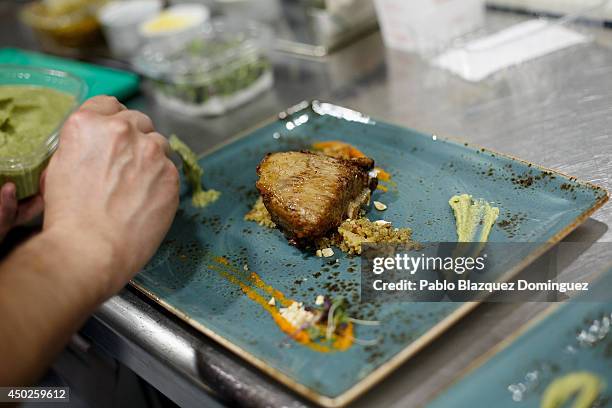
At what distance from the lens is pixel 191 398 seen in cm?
120

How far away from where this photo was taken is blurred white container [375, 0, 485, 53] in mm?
2090

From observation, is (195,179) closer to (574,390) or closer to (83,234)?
(83,234)

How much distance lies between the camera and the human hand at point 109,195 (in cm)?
112

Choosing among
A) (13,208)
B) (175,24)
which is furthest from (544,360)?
(175,24)

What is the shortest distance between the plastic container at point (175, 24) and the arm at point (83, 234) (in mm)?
1028

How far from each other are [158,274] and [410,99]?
0.98 m

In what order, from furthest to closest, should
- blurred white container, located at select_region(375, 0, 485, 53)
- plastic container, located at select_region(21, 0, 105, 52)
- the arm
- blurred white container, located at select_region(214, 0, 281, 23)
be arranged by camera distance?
plastic container, located at select_region(21, 0, 105, 52)
blurred white container, located at select_region(214, 0, 281, 23)
blurred white container, located at select_region(375, 0, 485, 53)
the arm

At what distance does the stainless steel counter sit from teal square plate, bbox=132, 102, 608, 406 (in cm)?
5

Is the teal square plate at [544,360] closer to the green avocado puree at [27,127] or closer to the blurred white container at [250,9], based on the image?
the green avocado puree at [27,127]

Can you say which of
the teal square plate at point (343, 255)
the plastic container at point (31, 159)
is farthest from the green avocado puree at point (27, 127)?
the teal square plate at point (343, 255)

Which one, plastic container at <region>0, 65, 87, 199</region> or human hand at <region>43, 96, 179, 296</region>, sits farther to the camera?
plastic container at <region>0, 65, 87, 199</region>

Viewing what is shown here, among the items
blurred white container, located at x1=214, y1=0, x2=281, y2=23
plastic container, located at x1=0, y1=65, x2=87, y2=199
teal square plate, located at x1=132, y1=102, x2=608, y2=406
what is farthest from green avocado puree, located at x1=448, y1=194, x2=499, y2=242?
blurred white container, located at x1=214, y1=0, x2=281, y2=23

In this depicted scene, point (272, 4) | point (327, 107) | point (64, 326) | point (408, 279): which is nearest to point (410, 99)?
point (327, 107)

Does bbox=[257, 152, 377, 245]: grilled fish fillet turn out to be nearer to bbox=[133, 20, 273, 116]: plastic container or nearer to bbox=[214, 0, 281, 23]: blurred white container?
bbox=[133, 20, 273, 116]: plastic container
